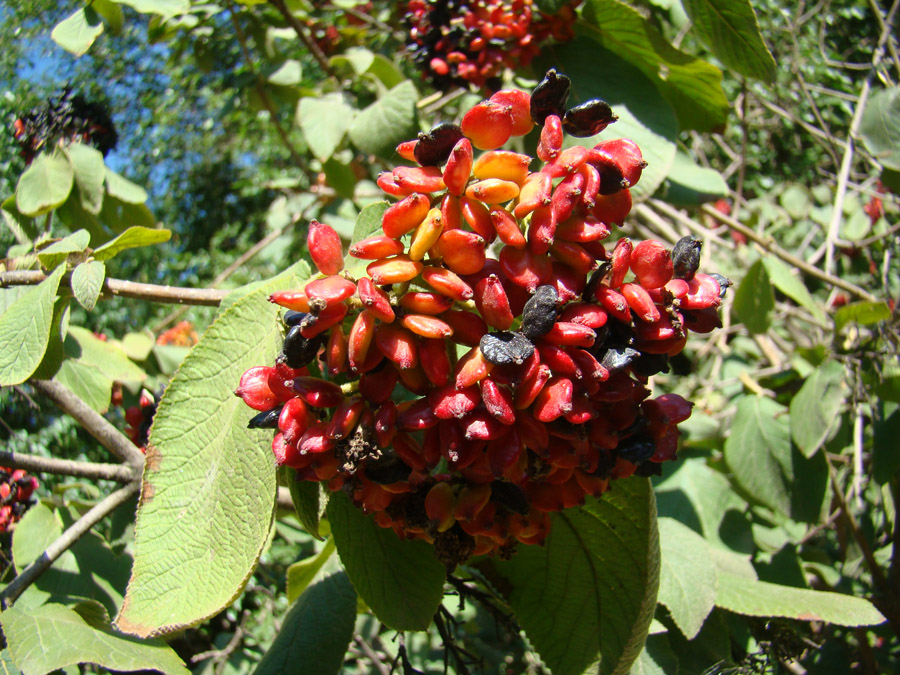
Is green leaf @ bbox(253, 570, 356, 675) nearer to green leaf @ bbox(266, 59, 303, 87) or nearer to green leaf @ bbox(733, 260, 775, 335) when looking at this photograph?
green leaf @ bbox(733, 260, 775, 335)

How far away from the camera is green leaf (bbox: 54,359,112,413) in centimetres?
146

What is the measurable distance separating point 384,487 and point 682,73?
41.1 inches

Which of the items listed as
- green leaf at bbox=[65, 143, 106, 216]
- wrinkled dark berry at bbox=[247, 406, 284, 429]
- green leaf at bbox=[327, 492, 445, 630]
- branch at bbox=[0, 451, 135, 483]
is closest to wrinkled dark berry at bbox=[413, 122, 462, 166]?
wrinkled dark berry at bbox=[247, 406, 284, 429]

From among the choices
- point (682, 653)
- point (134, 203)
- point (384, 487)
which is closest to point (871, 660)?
point (682, 653)

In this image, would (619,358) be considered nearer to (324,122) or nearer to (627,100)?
(627,100)

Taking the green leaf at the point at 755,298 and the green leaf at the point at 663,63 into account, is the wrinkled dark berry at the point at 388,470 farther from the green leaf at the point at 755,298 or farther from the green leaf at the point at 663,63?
the green leaf at the point at 755,298

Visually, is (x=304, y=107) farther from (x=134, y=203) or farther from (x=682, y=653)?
(x=682, y=653)

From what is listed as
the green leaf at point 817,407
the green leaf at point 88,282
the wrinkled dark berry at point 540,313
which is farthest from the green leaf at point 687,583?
the green leaf at point 88,282

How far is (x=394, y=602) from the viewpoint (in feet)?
2.84

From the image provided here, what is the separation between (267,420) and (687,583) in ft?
2.50

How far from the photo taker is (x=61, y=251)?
0.94m

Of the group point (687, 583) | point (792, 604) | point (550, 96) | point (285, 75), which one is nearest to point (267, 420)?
point (550, 96)

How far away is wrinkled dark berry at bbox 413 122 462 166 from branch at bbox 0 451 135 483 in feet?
2.70

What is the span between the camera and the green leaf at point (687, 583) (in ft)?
3.34
